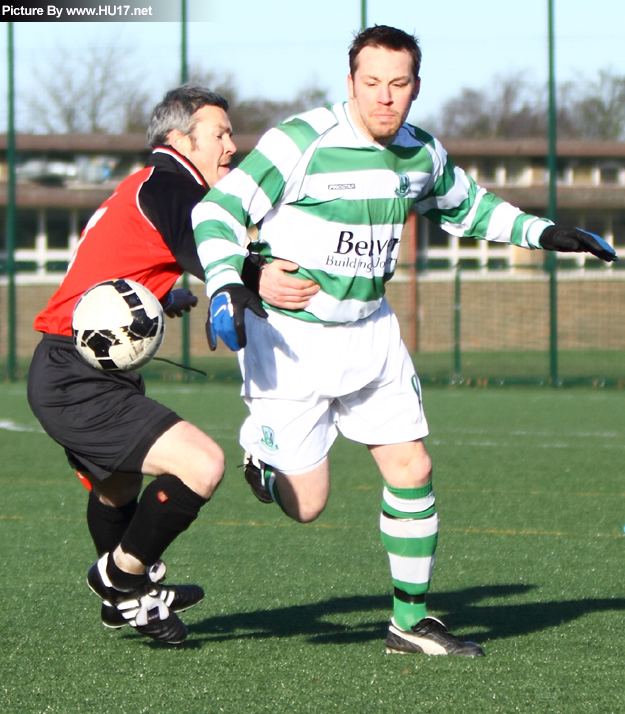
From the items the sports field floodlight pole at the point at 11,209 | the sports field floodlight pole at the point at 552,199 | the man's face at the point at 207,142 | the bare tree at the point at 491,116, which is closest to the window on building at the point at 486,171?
the bare tree at the point at 491,116

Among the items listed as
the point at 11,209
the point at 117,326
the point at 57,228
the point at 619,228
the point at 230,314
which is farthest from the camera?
the point at 619,228

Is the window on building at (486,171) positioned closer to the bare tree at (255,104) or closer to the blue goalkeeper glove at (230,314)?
the bare tree at (255,104)

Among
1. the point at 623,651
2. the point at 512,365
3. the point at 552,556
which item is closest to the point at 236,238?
the point at 623,651

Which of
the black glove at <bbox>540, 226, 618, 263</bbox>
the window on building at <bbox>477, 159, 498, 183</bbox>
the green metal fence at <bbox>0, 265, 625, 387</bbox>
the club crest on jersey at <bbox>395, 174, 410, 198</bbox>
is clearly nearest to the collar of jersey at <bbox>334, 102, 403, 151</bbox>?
the club crest on jersey at <bbox>395, 174, 410, 198</bbox>

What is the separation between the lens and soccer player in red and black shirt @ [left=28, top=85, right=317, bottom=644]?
3533 mm

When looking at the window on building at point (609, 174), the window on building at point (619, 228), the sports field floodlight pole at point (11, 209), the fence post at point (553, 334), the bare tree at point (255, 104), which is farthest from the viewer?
the window on building at point (609, 174)

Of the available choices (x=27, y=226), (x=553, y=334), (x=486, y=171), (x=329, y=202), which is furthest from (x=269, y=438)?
(x=486, y=171)

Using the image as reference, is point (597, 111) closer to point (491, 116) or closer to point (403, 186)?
point (491, 116)

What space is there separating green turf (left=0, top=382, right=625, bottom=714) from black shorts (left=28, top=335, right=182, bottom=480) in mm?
677

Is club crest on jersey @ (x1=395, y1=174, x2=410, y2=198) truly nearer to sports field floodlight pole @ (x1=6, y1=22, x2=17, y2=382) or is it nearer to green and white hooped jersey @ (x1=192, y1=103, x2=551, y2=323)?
green and white hooped jersey @ (x1=192, y1=103, x2=551, y2=323)

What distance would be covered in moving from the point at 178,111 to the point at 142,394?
1.02m

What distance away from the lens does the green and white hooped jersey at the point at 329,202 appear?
11.6 feet

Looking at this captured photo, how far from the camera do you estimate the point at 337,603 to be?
4.46m

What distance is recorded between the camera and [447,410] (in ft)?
40.4
